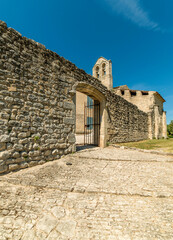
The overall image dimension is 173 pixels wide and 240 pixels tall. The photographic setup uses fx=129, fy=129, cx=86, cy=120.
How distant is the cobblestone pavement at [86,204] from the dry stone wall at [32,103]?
1.94ft

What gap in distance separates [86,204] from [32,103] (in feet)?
9.71

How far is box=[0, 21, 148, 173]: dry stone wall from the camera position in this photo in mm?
3209

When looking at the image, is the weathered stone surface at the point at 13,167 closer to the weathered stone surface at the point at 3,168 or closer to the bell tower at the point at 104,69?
the weathered stone surface at the point at 3,168

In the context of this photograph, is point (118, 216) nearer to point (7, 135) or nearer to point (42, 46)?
point (7, 135)

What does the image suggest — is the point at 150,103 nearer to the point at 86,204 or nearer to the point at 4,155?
the point at 86,204

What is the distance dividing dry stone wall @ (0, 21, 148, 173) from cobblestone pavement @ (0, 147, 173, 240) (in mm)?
591

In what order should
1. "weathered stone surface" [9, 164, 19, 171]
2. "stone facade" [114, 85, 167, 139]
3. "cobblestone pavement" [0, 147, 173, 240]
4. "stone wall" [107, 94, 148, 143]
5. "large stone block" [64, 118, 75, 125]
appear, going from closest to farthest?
"cobblestone pavement" [0, 147, 173, 240] < "weathered stone surface" [9, 164, 19, 171] < "large stone block" [64, 118, 75, 125] < "stone wall" [107, 94, 148, 143] < "stone facade" [114, 85, 167, 139]

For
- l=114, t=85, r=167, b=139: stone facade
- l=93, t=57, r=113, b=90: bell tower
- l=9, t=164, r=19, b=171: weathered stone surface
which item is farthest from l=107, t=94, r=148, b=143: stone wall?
l=93, t=57, r=113, b=90: bell tower

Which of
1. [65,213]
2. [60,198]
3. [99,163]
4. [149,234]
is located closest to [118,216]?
[149,234]

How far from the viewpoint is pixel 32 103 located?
12.4 ft

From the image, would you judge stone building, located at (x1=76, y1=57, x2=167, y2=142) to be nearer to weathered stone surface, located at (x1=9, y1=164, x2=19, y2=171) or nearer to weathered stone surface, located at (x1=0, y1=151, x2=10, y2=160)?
weathered stone surface, located at (x1=9, y1=164, x2=19, y2=171)

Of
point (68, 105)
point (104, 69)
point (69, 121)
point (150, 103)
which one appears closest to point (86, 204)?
point (69, 121)

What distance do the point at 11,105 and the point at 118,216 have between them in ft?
10.8

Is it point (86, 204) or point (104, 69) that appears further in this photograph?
point (104, 69)
